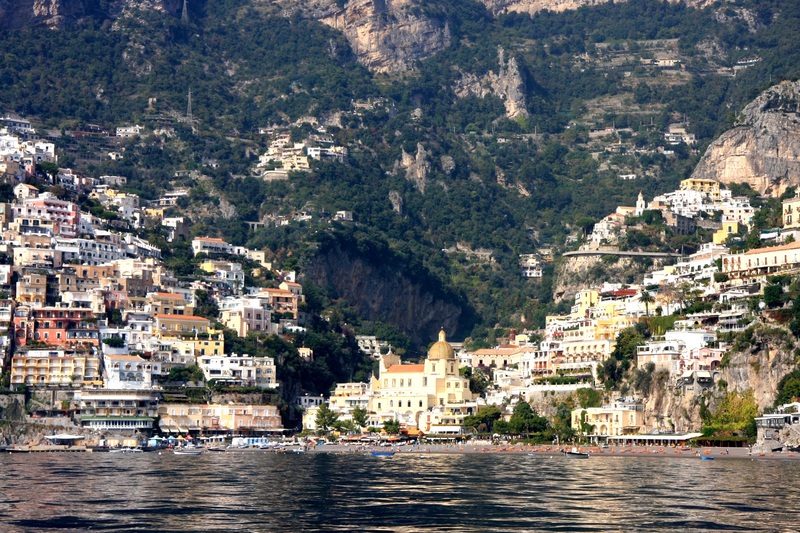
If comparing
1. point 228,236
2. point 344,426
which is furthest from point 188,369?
point 228,236

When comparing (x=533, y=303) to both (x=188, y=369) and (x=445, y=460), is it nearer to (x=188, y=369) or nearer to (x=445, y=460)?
(x=188, y=369)

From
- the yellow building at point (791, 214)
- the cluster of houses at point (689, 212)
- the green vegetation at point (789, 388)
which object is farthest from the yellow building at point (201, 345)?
the green vegetation at point (789, 388)

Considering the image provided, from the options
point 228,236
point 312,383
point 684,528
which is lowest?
point 684,528

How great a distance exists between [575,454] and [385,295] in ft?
246

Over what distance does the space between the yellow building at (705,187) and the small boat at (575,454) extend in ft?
220

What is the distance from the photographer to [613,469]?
9594cm

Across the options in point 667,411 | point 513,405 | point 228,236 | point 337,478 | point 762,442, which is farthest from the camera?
point 228,236

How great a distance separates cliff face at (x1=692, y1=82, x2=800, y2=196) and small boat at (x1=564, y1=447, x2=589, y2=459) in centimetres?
7192

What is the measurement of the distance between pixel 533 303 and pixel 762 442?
7113cm

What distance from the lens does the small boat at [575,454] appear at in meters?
110

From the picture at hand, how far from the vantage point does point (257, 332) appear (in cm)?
15000

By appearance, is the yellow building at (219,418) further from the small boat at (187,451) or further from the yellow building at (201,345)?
the small boat at (187,451)

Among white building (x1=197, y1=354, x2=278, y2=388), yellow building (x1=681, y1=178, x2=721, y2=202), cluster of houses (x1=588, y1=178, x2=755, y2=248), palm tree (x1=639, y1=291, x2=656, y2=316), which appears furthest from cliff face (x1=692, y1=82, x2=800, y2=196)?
white building (x1=197, y1=354, x2=278, y2=388)

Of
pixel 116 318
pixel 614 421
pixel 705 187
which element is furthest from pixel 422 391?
pixel 705 187
